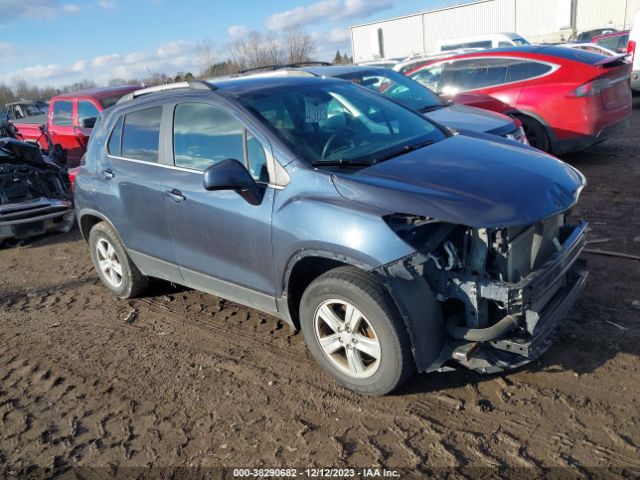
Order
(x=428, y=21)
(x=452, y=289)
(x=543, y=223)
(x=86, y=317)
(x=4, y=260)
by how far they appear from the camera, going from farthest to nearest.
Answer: (x=428, y=21)
(x=4, y=260)
(x=86, y=317)
(x=543, y=223)
(x=452, y=289)

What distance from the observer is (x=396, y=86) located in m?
7.66

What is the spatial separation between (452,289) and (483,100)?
6.05 m

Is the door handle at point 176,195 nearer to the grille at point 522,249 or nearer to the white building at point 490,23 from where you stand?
the grille at point 522,249

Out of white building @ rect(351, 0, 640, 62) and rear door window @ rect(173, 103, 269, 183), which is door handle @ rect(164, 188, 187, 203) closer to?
rear door window @ rect(173, 103, 269, 183)

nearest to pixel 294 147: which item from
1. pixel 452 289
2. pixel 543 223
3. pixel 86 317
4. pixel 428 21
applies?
pixel 452 289

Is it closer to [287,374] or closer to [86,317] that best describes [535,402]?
[287,374]

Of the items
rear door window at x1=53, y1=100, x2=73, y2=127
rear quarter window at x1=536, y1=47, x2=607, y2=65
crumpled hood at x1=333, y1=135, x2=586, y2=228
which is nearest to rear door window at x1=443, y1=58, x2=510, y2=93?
rear quarter window at x1=536, y1=47, x2=607, y2=65

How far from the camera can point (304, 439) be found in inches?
119

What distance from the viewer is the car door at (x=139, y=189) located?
4.26 meters

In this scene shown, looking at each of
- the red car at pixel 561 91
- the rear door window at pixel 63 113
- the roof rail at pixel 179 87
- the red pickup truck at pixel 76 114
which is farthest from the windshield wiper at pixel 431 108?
the rear door window at pixel 63 113

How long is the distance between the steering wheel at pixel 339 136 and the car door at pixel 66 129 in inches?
335

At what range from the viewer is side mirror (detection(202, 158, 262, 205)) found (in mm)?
3250

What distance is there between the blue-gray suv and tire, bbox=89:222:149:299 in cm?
55

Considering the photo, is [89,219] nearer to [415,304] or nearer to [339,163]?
[339,163]
